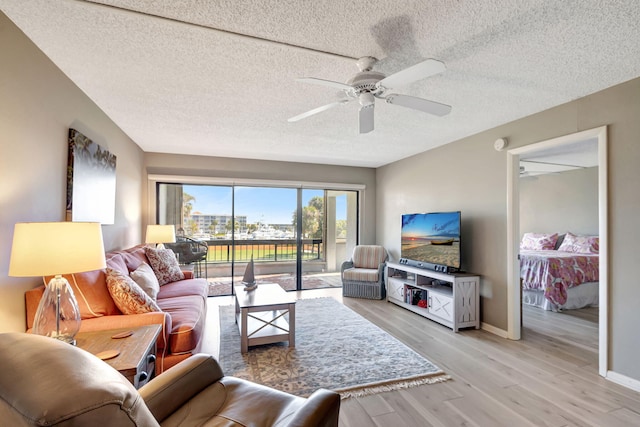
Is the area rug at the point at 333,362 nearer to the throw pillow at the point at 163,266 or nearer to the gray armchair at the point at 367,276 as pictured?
the throw pillow at the point at 163,266

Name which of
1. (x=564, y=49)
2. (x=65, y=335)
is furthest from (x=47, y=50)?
(x=564, y=49)

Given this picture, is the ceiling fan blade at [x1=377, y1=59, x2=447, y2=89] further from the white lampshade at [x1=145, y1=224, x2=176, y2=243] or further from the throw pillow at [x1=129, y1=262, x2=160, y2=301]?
the white lampshade at [x1=145, y1=224, x2=176, y2=243]

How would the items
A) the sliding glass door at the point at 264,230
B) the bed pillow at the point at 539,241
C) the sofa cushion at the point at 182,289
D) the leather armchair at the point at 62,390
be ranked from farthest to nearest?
1. the bed pillow at the point at 539,241
2. the sliding glass door at the point at 264,230
3. the sofa cushion at the point at 182,289
4. the leather armchair at the point at 62,390

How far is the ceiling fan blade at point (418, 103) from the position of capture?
2049 mm

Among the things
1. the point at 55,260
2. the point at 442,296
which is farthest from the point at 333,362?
the point at 55,260

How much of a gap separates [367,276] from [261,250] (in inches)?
84.8

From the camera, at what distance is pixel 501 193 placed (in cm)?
343

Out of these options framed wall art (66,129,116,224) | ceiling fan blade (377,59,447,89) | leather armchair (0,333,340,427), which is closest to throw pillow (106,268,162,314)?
framed wall art (66,129,116,224)

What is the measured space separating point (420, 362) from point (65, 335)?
262 centimetres

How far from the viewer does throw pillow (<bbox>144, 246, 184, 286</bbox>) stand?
358 centimetres

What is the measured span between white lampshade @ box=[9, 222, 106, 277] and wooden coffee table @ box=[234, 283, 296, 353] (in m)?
1.54

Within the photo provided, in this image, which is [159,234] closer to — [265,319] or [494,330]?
[265,319]

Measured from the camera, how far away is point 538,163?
212 inches

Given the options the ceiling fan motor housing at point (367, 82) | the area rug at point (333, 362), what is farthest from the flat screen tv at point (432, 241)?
the ceiling fan motor housing at point (367, 82)
